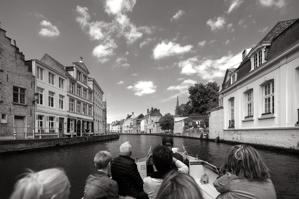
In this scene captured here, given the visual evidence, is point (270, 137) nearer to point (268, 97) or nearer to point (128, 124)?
point (268, 97)

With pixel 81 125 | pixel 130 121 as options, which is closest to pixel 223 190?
pixel 81 125

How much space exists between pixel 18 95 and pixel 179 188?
21.8m

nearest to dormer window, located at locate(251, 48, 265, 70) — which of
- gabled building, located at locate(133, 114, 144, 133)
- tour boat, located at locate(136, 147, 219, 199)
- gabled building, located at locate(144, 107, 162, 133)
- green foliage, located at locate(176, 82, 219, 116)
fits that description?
tour boat, located at locate(136, 147, 219, 199)

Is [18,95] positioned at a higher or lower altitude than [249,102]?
higher

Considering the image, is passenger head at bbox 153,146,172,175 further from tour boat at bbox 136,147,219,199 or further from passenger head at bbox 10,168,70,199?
tour boat at bbox 136,147,219,199

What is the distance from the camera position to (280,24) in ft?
61.9

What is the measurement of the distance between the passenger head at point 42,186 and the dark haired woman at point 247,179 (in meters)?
1.43

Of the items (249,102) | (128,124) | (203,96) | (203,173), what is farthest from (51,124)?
(128,124)

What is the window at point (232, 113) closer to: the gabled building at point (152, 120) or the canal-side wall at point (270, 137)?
A: the canal-side wall at point (270, 137)

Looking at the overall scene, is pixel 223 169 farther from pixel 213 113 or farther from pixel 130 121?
pixel 130 121

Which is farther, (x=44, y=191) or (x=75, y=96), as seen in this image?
(x=75, y=96)

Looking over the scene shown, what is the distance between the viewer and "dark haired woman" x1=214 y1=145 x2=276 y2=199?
1.95 metres

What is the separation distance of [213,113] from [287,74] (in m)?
16.7

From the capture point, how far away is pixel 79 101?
34.7 m
